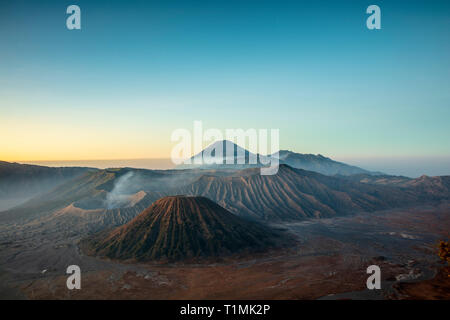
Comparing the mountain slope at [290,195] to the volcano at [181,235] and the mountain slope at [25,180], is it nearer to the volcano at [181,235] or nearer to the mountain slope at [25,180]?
the volcano at [181,235]

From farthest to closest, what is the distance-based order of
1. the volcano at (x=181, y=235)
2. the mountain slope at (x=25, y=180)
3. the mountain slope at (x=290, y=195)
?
the mountain slope at (x=25, y=180) < the mountain slope at (x=290, y=195) < the volcano at (x=181, y=235)

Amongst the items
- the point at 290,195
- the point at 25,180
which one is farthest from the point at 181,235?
Answer: the point at 25,180

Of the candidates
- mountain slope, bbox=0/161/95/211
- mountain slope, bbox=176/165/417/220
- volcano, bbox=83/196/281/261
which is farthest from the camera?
mountain slope, bbox=0/161/95/211

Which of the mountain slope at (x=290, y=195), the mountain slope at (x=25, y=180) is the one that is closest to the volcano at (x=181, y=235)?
the mountain slope at (x=290, y=195)

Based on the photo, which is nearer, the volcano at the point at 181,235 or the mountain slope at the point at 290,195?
the volcano at the point at 181,235

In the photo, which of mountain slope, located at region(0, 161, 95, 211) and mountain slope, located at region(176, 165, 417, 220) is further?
mountain slope, located at region(0, 161, 95, 211)

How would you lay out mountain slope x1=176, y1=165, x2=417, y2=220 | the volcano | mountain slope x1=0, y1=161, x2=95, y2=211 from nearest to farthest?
the volcano < mountain slope x1=176, y1=165, x2=417, y2=220 < mountain slope x1=0, y1=161, x2=95, y2=211

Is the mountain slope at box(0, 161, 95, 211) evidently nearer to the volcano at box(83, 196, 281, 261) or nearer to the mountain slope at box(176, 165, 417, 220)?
the mountain slope at box(176, 165, 417, 220)

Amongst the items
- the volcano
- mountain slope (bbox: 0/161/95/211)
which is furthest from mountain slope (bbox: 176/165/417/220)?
A: mountain slope (bbox: 0/161/95/211)
